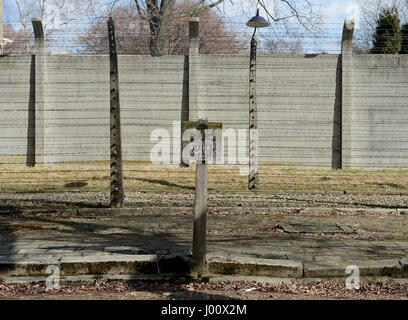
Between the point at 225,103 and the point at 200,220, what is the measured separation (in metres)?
10.0

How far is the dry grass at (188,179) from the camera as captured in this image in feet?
38.8

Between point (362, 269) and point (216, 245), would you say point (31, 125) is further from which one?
point (362, 269)

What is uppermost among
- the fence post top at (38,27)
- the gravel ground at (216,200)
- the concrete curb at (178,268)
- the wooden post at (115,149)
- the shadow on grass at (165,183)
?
the fence post top at (38,27)

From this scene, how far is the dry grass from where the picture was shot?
11.8 metres

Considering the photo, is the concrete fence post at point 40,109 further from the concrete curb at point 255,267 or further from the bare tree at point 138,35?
the concrete curb at point 255,267

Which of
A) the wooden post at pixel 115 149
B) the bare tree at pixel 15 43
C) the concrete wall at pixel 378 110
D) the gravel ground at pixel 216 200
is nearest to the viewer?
the wooden post at pixel 115 149

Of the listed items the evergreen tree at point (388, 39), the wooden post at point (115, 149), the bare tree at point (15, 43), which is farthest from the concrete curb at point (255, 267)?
the bare tree at point (15, 43)

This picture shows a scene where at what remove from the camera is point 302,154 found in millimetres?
14805

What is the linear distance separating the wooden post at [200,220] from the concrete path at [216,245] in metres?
0.13

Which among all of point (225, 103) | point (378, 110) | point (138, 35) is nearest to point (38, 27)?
point (138, 35)

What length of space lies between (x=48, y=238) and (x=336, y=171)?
927 centimetres

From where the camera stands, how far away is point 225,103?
14773mm

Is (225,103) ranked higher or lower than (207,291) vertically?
higher

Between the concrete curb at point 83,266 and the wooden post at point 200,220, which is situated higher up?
the wooden post at point 200,220
